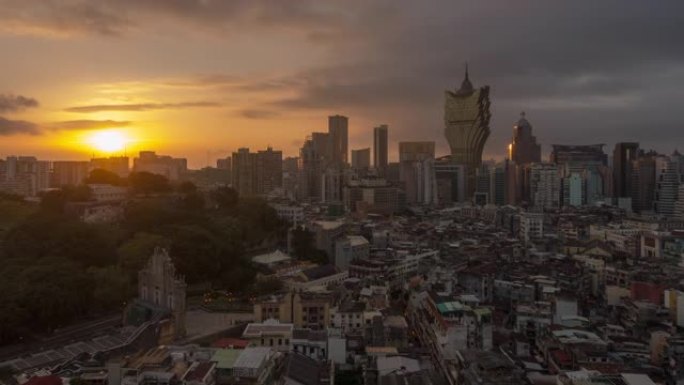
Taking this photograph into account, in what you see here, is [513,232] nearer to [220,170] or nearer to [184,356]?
[184,356]

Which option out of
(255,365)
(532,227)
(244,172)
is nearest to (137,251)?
(255,365)

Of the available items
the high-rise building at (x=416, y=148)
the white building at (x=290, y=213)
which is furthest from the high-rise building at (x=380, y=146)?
the white building at (x=290, y=213)

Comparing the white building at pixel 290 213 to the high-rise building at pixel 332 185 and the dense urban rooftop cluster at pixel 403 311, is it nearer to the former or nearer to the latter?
the dense urban rooftop cluster at pixel 403 311

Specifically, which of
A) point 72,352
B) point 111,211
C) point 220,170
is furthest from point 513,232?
point 220,170

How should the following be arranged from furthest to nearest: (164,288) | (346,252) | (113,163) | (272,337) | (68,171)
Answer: (68,171) < (113,163) < (346,252) < (164,288) < (272,337)

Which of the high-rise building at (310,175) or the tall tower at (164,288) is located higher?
the high-rise building at (310,175)

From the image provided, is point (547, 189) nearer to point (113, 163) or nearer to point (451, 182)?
point (451, 182)
